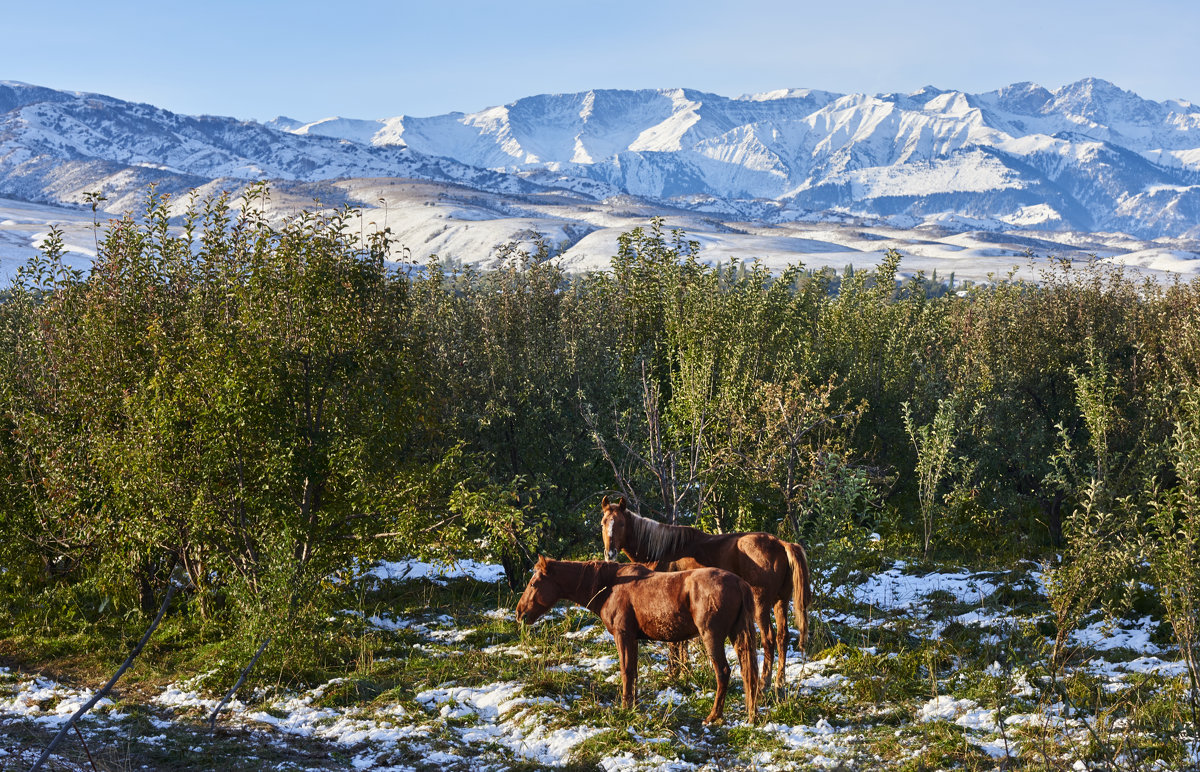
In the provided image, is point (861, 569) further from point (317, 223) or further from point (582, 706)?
point (317, 223)

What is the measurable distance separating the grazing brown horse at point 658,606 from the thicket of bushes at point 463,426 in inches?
67.7

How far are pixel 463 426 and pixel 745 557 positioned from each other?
312 inches

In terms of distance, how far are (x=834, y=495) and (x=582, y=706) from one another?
5.46m

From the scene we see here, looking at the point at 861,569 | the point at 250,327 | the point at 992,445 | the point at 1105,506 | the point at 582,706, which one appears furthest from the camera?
the point at 992,445

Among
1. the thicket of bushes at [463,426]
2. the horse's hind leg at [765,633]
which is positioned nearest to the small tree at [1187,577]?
the thicket of bushes at [463,426]

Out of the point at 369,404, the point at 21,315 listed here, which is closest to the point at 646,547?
the point at 369,404

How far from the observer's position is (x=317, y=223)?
13.2m

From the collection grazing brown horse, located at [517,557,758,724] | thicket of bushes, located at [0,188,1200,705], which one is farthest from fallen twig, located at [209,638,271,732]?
grazing brown horse, located at [517,557,758,724]

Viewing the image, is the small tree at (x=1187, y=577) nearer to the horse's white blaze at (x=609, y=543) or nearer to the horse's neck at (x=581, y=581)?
the horse's neck at (x=581, y=581)

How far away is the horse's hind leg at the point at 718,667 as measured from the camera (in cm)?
909

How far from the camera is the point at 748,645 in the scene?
9211 mm

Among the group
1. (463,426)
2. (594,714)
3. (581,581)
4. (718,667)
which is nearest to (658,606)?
(718,667)

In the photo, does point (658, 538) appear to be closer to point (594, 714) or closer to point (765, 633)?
point (765, 633)

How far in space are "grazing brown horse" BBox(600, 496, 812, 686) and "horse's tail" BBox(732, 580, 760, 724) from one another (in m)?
0.81
